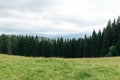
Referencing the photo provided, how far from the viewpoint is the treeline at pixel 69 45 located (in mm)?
107400

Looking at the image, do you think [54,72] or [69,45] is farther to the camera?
[69,45]

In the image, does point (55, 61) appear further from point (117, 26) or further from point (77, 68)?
point (117, 26)

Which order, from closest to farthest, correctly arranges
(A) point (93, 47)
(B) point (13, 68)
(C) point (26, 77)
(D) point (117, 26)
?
(C) point (26, 77)
(B) point (13, 68)
(D) point (117, 26)
(A) point (93, 47)

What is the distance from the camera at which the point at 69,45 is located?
139 meters

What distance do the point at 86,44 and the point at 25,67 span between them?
356 feet

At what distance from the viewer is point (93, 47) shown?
120 metres

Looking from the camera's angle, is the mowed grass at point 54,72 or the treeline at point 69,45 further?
the treeline at point 69,45

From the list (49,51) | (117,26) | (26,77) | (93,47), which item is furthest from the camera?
(49,51)

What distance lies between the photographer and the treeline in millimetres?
107400

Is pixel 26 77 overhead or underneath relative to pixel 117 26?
underneath

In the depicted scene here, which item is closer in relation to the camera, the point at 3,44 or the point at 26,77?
the point at 26,77

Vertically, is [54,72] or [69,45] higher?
[69,45]

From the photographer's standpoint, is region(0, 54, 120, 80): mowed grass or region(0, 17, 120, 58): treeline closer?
region(0, 54, 120, 80): mowed grass

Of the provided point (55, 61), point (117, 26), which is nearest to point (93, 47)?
point (117, 26)
